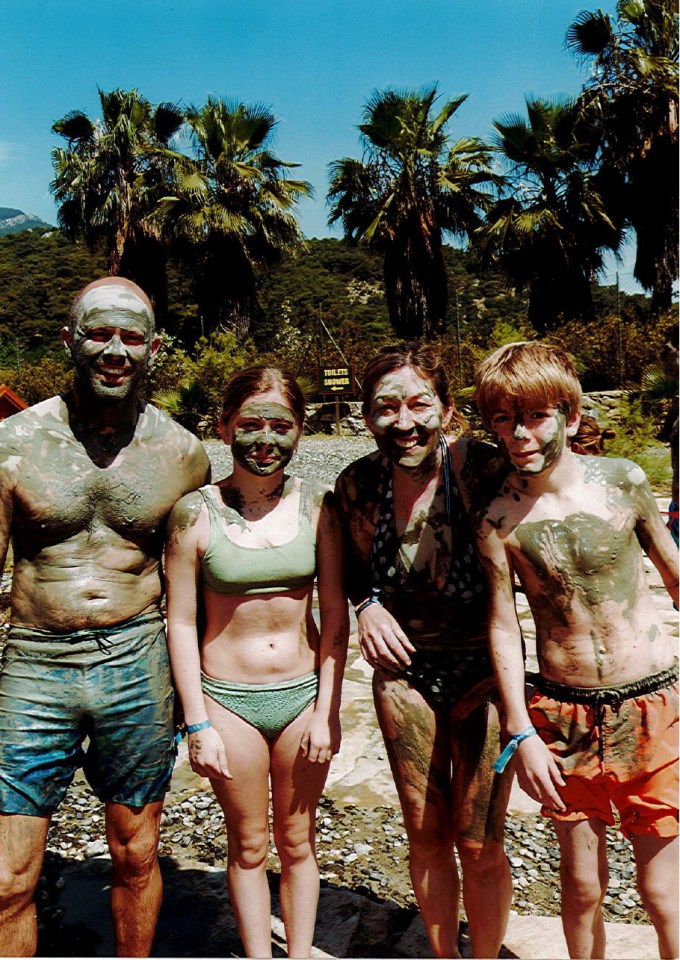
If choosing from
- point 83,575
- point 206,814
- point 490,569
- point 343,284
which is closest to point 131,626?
point 83,575

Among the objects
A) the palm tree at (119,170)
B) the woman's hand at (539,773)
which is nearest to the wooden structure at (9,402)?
the woman's hand at (539,773)

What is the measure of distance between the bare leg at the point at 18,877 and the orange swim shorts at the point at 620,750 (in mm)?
1469

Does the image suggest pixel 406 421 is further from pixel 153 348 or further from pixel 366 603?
pixel 153 348

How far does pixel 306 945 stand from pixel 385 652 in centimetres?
102

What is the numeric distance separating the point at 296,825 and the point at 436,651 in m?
0.69

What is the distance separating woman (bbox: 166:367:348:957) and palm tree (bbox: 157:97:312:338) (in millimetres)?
20668

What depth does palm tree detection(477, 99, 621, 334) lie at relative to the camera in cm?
2130

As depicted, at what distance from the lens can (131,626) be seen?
2518 mm

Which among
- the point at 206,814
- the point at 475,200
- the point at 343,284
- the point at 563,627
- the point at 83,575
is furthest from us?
the point at 343,284

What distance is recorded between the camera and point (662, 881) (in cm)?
220

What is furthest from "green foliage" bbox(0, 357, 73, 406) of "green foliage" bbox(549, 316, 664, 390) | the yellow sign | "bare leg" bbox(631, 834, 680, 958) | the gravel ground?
"bare leg" bbox(631, 834, 680, 958)

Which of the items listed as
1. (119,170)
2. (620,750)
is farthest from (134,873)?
(119,170)

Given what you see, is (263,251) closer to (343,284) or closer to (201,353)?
(201,353)

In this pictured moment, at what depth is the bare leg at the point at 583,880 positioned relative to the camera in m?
2.26
